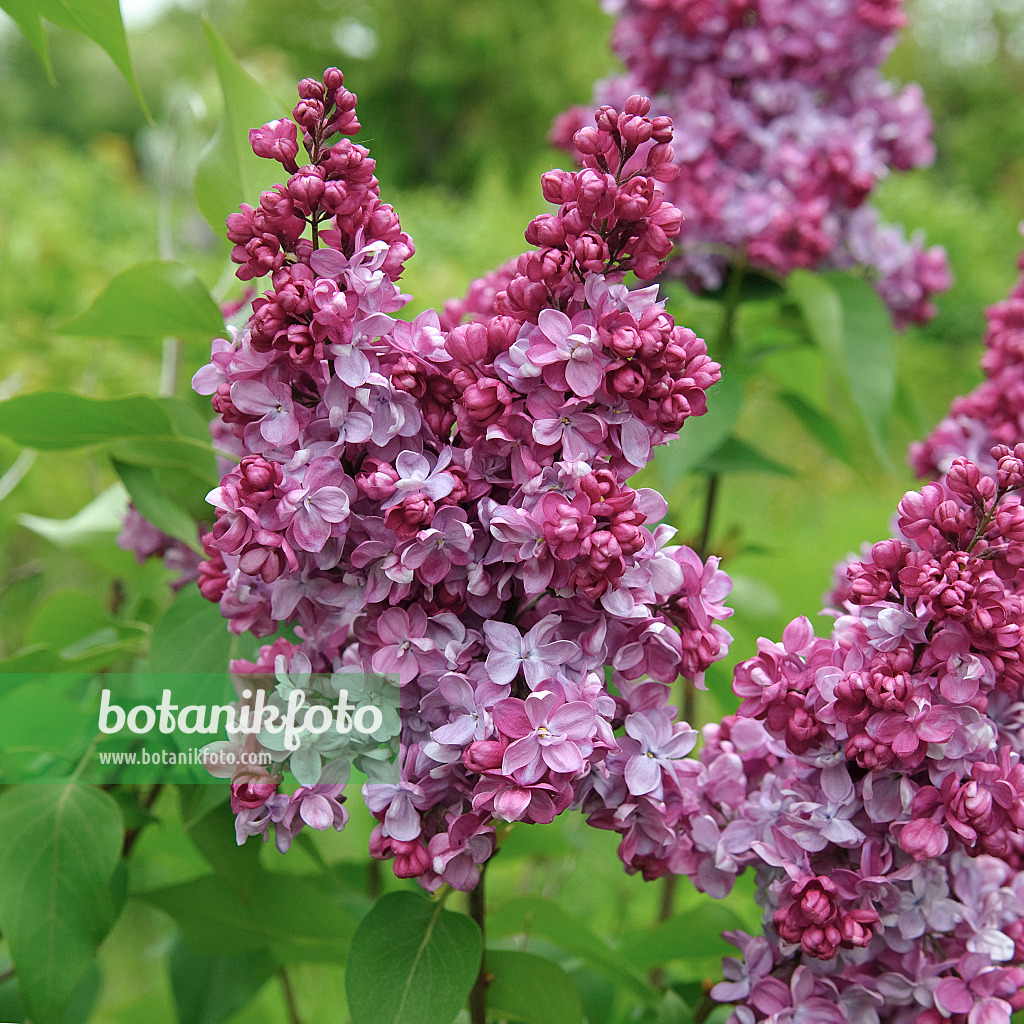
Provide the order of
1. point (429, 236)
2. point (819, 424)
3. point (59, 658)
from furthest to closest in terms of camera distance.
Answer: point (429, 236) < point (819, 424) < point (59, 658)

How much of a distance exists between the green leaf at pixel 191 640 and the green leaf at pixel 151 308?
0.17 metres

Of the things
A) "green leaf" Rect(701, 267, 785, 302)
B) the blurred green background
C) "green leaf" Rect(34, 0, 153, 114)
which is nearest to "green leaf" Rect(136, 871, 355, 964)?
the blurred green background

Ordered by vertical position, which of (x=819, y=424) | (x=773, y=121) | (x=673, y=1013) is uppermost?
(x=773, y=121)

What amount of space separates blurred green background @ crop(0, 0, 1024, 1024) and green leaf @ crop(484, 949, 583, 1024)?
0.20 m

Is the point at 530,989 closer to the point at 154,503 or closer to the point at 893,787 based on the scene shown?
the point at 893,787

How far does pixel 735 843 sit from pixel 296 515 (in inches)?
10.5

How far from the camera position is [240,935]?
0.65 metres

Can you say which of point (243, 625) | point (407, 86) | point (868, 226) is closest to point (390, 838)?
point (243, 625)

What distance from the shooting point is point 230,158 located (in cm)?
62

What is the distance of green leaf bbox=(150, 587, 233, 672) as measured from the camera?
58 centimetres

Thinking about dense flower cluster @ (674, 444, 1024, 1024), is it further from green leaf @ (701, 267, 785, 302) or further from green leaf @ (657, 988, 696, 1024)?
green leaf @ (701, 267, 785, 302)

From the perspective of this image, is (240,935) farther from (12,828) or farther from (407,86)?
(407,86)

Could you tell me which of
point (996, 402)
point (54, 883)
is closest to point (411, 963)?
point (54, 883)

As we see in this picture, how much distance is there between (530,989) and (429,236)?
8.97ft
